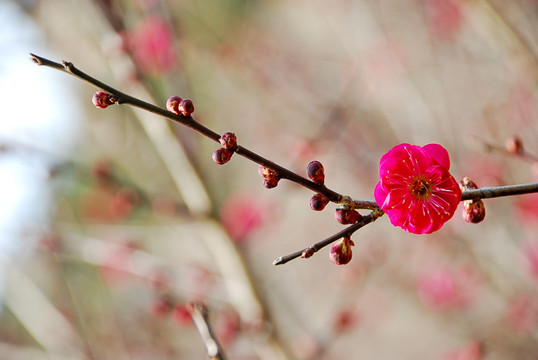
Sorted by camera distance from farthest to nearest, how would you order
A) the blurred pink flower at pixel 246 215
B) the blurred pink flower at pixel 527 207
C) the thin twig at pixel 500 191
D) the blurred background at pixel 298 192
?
the blurred pink flower at pixel 246 215 → the blurred pink flower at pixel 527 207 → the blurred background at pixel 298 192 → the thin twig at pixel 500 191

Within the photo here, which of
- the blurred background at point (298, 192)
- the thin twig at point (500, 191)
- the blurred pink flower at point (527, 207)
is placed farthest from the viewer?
the blurred pink flower at point (527, 207)

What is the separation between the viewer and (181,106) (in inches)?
29.3

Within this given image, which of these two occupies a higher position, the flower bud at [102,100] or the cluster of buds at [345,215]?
the flower bud at [102,100]

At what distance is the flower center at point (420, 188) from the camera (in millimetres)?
841

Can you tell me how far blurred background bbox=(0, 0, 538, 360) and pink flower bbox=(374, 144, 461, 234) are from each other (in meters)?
0.30

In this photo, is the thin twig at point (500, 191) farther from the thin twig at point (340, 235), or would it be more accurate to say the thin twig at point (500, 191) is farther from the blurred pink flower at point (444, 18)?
the blurred pink flower at point (444, 18)

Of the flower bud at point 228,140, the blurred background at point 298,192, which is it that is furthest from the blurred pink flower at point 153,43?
the flower bud at point 228,140

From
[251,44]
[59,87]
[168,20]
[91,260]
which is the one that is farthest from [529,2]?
[59,87]

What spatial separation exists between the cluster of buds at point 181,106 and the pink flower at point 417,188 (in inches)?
14.6

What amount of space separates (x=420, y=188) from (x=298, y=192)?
2.21m

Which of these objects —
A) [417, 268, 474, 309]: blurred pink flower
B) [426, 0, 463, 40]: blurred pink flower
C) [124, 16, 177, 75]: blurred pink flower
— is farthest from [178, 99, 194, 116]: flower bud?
[426, 0, 463, 40]: blurred pink flower

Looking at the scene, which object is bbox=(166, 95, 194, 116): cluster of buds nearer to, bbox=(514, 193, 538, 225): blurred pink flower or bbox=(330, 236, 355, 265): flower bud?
bbox=(330, 236, 355, 265): flower bud

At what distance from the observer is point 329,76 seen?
221 inches

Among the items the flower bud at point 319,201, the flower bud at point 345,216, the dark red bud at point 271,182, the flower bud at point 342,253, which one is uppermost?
the dark red bud at point 271,182
